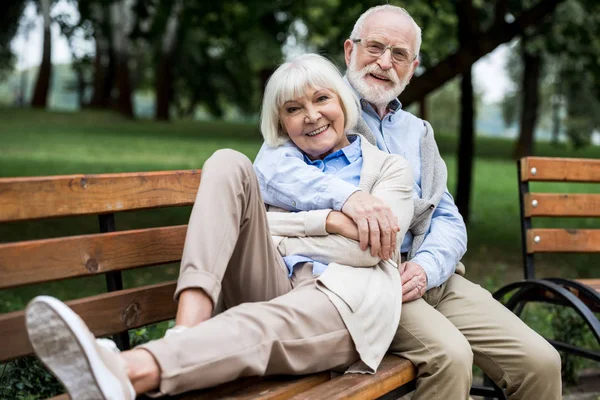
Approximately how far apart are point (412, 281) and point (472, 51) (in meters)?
5.00

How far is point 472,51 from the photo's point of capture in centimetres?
767

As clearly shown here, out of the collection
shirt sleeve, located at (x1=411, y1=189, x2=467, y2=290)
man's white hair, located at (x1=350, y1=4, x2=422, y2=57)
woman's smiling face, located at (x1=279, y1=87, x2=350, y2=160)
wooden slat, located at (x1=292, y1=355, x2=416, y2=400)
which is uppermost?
man's white hair, located at (x1=350, y1=4, x2=422, y2=57)

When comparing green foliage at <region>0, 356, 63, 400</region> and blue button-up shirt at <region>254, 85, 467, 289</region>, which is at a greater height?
blue button-up shirt at <region>254, 85, 467, 289</region>

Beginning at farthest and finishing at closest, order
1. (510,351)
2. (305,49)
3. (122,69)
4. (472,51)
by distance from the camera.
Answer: (305,49) < (122,69) < (472,51) < (510,351)

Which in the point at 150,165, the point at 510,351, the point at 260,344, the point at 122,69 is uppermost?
the point at 122,69

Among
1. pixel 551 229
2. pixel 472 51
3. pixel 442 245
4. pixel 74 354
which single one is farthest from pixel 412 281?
pixel 472 51

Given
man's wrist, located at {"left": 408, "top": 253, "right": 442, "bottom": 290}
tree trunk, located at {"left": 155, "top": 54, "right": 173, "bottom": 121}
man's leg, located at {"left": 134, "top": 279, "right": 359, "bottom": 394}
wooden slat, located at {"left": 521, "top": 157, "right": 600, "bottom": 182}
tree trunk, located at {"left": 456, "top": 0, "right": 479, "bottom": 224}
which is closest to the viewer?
man's leg, located at {"left": 134, "top": 279, "right": 359, "bottom": 394}

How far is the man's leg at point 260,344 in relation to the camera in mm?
2203

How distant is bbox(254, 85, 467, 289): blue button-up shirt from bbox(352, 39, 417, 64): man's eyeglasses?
0.19 meters

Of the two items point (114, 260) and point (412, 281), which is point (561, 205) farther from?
point (114, 260)

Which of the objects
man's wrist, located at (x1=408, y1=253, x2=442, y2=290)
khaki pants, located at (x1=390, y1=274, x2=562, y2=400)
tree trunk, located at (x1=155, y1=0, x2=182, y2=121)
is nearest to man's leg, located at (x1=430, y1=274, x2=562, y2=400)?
khaki pants, located at (x1=390, y1=274, x2=562, y2=400)

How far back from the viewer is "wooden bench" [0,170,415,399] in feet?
8.21

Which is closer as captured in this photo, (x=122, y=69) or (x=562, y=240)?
(x=562, y=240)

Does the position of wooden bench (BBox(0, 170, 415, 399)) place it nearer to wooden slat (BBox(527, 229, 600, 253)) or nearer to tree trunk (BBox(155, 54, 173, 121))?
wooden slat (BBox(527, 229, 600, 253))
